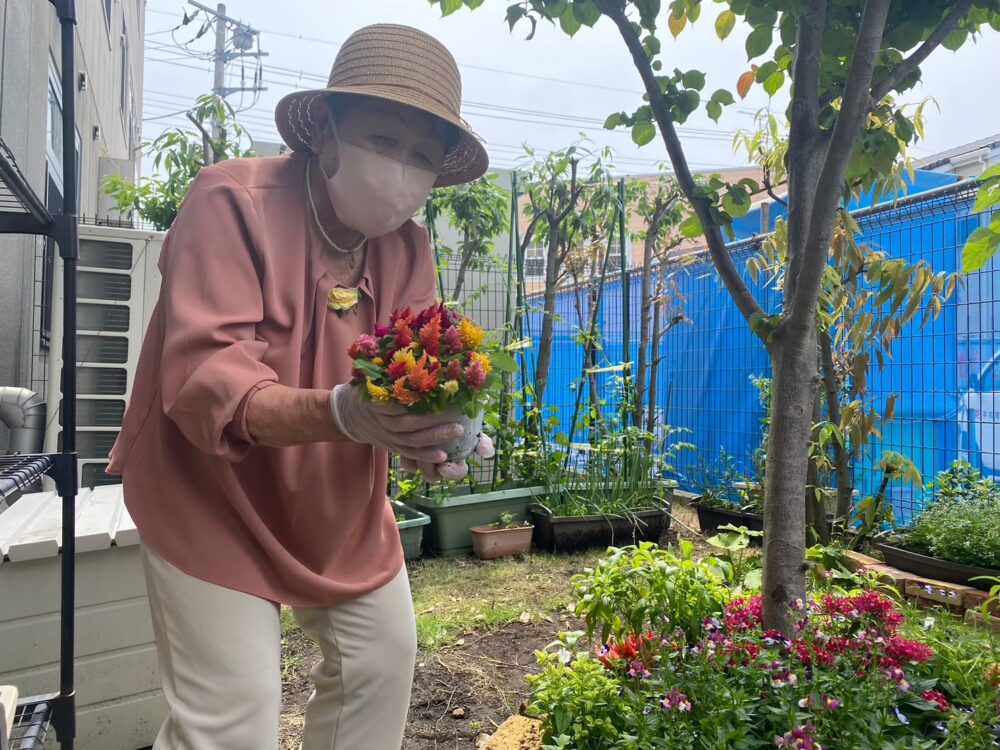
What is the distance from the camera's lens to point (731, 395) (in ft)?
18.2

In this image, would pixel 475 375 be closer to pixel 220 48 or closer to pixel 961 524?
pixel 961 524

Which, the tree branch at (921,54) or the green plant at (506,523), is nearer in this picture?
the tree branch at (921,54)

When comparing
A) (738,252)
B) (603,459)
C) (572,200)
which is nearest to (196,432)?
(603,459)

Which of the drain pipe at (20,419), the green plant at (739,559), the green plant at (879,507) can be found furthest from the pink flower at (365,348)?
the green plant at (879,507)

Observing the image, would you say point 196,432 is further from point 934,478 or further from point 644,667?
point 934,478

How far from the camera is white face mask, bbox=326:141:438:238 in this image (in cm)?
125

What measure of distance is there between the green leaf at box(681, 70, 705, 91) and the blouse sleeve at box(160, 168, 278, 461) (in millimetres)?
1188

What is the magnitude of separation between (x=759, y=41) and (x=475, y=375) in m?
1.43

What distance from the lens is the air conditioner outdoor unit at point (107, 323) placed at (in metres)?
3.54

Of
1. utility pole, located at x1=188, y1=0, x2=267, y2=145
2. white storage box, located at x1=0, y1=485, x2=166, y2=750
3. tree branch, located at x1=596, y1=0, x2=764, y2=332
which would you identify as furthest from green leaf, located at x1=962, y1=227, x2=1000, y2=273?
utility pole, located at x1=188, y1=0, x2=267, y2=145

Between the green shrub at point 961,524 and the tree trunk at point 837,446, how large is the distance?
40 cm

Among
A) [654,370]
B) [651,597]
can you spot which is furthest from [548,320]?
[651,597]

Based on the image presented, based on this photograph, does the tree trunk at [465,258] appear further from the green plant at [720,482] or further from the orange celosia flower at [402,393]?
the orange celosia flower at [402,393]

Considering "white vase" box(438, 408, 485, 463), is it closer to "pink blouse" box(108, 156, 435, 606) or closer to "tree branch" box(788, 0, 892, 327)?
"pink blouse" box(108, 156, 435, 606)
